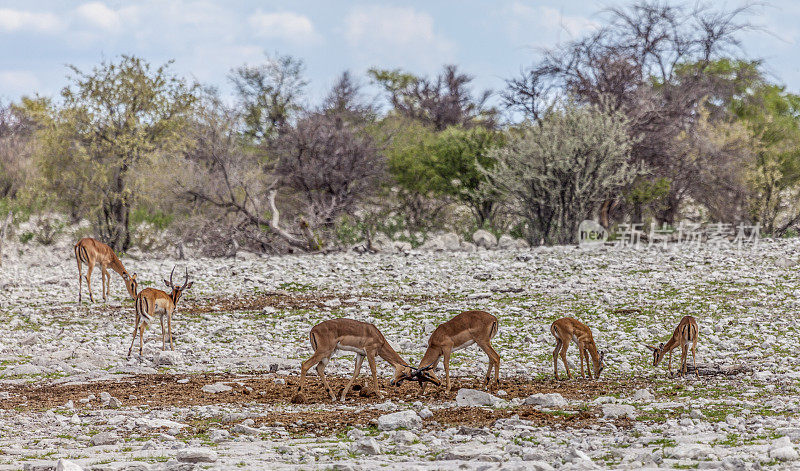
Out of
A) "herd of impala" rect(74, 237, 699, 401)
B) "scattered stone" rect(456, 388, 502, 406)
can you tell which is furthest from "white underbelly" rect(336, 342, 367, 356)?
"scattered stone" rect(456, 388, 502, 406)

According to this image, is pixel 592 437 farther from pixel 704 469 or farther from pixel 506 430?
pixel 704 469

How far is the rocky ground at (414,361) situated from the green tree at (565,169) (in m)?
5.82

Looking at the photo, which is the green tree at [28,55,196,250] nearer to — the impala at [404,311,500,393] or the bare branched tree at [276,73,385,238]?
the bare branched tree at [276,73,385,238]

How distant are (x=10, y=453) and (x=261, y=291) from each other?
489 inches

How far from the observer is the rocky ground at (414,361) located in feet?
22.2

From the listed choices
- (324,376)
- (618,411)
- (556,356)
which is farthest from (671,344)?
(324,376)

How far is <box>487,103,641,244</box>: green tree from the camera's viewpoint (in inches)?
1113

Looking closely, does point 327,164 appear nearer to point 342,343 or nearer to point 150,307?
point 150,307

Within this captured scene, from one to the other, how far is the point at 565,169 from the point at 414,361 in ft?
57.5

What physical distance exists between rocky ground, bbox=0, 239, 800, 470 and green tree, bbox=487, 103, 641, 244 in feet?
19.1

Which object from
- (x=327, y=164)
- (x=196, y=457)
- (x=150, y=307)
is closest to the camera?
(x=196, y=457)

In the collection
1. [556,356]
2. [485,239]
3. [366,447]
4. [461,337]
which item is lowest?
[366,447]

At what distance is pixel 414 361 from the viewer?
12.2 meters

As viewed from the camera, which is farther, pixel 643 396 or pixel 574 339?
pixel 574 339
